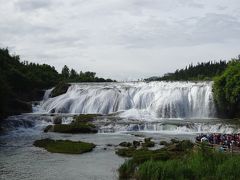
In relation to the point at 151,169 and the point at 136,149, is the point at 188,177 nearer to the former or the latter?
the point at 151,169

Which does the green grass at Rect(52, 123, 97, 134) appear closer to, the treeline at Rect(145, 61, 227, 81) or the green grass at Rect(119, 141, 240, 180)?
the green grass at Rect(119, 141, 240, 180)

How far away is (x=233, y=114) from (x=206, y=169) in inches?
1616

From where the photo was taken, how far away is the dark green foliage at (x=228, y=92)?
61688mm

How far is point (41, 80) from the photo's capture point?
299 ft

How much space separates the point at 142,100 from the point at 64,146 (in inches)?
1233

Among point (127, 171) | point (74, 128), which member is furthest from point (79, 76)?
point (127, 171)

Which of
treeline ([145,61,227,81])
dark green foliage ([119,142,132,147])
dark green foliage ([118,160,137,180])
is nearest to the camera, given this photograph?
dark green foliage ([118,160,137,180])

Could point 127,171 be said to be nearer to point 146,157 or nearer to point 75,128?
point 146,157

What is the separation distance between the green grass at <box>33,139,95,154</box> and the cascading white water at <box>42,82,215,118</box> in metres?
22.3

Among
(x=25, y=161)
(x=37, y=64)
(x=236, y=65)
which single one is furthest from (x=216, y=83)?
(x=37, y=64)

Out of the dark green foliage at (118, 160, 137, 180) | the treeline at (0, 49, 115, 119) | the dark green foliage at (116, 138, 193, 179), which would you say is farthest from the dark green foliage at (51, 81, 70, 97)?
the dark green foliage at (118, 160, 137, 180)

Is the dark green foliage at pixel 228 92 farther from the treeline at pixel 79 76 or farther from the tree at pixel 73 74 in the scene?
the tree at pixel 73 74

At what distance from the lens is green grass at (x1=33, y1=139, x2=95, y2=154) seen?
3947 centimetres

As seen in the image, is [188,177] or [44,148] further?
[44,148]
